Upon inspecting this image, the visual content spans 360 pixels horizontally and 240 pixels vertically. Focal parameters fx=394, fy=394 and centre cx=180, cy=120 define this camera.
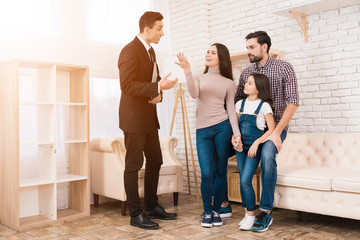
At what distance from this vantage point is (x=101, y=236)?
301 centimetres

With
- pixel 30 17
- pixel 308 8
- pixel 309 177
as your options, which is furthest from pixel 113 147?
pixel 308 8

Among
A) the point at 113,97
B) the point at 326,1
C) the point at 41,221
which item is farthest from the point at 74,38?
the point at 326,1

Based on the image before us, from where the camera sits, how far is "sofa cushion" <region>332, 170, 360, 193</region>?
9.27 feet

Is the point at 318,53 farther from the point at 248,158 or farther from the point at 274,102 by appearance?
the point at 248,158

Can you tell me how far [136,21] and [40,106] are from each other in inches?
66.7

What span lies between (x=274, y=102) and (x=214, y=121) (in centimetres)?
54

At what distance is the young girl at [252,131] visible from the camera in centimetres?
310

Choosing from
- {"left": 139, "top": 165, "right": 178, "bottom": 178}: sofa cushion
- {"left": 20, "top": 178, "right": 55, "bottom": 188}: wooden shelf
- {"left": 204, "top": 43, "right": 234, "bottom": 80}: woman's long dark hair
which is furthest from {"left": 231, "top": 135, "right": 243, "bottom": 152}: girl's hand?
{"left": 20, "top": 178, "right": 55, "bottom": 188}: wooden shelf

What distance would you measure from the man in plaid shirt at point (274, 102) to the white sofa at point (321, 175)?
0.62 ft

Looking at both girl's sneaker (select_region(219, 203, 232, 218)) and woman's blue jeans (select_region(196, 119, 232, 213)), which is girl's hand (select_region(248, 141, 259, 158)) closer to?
woman's blue jeans (select_region(196, 119, 232, 213))

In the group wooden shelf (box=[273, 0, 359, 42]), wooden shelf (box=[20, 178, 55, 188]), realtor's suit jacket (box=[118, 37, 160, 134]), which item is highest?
wooden shelf (box=[273, 0, 359, 42])

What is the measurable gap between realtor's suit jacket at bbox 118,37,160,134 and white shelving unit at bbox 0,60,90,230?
2.21 ft

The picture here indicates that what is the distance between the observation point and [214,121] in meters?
3.15

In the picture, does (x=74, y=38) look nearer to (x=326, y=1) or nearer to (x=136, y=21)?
(x=136, y=21)
